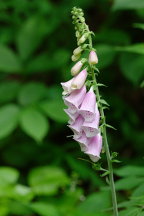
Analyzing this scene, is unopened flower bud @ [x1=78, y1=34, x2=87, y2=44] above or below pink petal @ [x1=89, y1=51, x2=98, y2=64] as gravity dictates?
above

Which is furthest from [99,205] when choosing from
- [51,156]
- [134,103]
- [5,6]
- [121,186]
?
[134,103]

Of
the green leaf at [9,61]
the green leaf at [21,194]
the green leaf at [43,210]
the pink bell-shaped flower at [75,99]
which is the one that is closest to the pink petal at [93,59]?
the pink bell-shaped flower at [75,99]

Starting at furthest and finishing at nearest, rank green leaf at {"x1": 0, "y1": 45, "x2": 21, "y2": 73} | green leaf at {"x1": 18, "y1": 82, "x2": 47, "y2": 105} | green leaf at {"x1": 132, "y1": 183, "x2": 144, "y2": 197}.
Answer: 1. green leaf at {"x1": 0, "y1": 45, "x2": 21, "y2": 73}
2. green leaf at {"x1": 18, "y1": 82, "x2": 47, "y2": 105}
3. green leaf at {"x1": 132, "y1": 183, "x2": 144, "y2": 197}

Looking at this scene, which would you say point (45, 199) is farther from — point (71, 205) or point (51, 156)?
point (51, 156)

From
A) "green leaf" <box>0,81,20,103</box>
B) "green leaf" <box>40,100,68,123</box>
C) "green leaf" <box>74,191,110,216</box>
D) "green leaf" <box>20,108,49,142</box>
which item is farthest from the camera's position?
"green leaf" <box>0,81,20,103</box>

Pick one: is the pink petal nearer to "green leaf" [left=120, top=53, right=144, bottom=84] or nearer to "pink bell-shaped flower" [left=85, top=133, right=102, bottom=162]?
"pink bell-shaped flower" [left=85, top=133, right=102, bottom=162]

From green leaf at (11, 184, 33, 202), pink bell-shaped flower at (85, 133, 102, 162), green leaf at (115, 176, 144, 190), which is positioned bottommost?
green leaf at (11, 184, 33, 202)

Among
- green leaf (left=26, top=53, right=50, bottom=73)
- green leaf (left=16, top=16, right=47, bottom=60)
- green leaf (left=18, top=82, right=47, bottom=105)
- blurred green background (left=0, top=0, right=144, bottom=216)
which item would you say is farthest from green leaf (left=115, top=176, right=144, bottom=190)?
green leaf (left=16, top=16, right=47, bottom=60)
